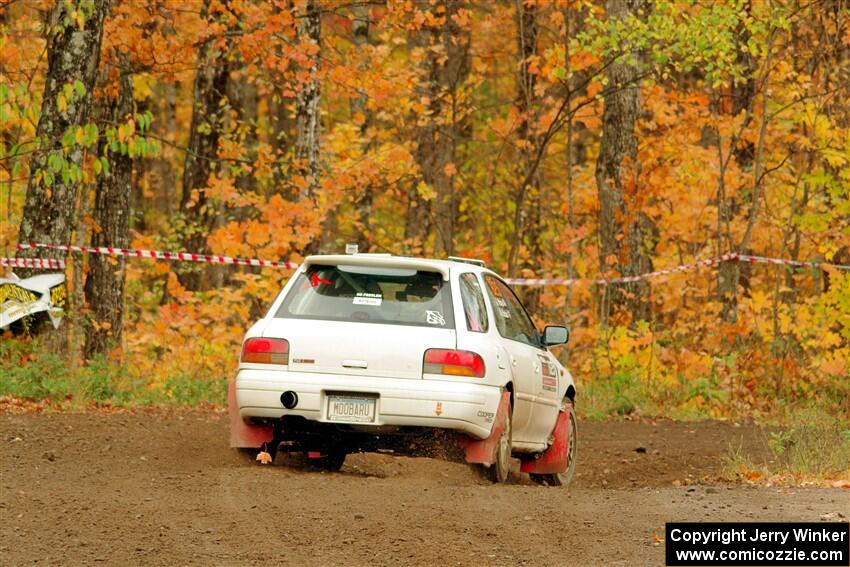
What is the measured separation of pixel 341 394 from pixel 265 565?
2.95m

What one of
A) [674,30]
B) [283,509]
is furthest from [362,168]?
[283,509]

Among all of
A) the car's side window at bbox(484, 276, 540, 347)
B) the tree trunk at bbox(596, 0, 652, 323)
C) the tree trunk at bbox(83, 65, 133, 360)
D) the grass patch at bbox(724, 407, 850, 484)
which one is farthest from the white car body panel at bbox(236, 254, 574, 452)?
the tree trunk at bbox(596, 0, 652, 323)

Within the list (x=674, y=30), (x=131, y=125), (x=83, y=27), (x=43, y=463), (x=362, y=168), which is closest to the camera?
(x=43, y=463)

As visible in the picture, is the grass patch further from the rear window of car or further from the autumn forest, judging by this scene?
the autumn forest

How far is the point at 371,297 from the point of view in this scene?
402 inches

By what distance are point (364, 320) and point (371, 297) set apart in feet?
0.85

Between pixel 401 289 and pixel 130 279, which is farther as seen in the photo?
pixel 130 279

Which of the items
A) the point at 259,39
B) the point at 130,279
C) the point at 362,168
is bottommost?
the point at 130,279

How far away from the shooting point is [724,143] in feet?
102

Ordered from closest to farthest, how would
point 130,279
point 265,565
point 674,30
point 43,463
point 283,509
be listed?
1. point 265,565
2. point 283,509
3. point 43,463
4. point 674,30
5. point 130,279

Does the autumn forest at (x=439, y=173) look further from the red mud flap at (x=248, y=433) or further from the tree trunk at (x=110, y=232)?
the red mud flap at (x=248, y=433)

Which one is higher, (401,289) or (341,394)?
(401,289)

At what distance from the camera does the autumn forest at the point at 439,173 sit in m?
16.8

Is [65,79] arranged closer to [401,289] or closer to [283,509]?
[401,289]
